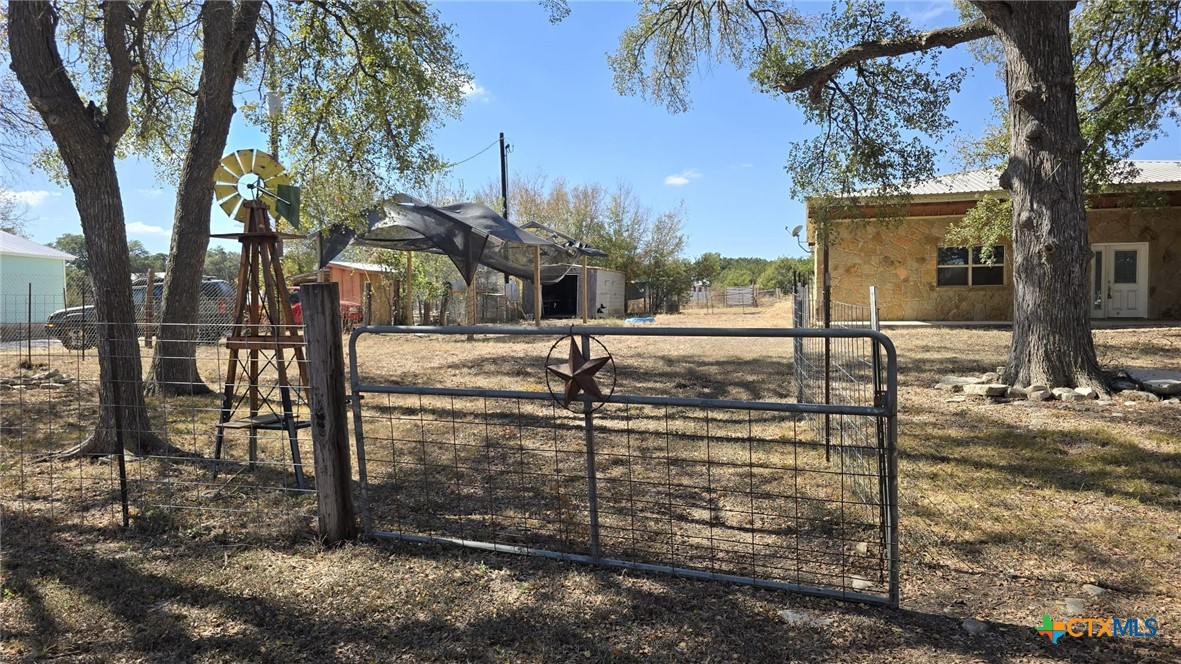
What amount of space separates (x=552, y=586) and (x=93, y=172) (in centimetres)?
488

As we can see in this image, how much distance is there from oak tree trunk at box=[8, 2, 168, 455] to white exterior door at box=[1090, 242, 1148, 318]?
17.8m

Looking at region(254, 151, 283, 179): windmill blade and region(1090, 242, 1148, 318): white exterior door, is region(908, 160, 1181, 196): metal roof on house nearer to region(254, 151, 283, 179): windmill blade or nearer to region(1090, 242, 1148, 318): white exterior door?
region(1090, 242, 1148, 318): white exterior door

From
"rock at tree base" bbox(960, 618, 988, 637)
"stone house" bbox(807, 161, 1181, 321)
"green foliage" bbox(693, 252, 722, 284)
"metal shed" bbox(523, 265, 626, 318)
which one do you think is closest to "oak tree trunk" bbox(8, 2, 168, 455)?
"rock at tree base" bbox(960, 618, 988, 637)

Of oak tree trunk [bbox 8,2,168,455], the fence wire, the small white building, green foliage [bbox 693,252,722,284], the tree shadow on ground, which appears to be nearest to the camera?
the tree shadow on ground

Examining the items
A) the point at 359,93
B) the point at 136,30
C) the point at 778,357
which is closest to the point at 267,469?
the point at 136,30

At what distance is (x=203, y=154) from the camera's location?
7047mm

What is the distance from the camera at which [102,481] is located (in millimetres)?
4594

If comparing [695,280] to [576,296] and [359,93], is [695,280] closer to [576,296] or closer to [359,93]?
[576,296]

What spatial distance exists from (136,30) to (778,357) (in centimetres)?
939

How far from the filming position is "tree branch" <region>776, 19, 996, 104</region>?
28.2 ft

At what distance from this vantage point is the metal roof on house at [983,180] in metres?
14.8

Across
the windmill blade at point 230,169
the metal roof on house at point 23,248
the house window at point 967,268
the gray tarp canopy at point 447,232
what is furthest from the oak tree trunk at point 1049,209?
the metal roof on house at point 23,248

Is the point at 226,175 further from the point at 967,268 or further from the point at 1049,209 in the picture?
the point at 967,268

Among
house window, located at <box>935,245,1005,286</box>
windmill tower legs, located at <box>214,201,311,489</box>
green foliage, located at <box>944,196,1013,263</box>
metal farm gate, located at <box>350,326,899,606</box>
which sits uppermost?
green foliage, located at <box>944,196,1013,263</box>
